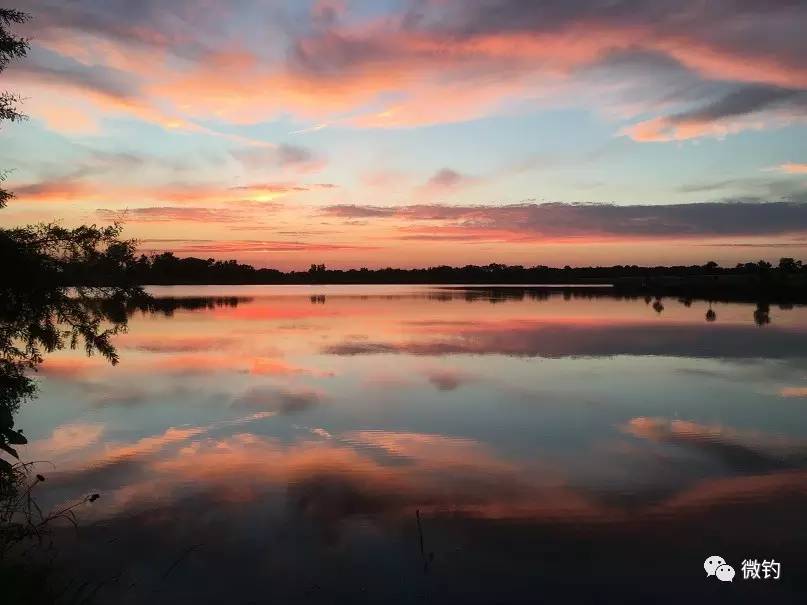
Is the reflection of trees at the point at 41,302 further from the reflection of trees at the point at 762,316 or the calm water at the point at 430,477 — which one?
the reflection of trees at the point at 762,316

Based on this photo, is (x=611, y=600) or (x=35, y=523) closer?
(x=611, y=600)

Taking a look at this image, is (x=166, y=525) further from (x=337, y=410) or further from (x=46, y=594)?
(x=337, y=410)

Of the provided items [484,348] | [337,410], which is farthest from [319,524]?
[484,348]

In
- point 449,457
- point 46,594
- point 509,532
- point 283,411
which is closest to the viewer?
point 46,594

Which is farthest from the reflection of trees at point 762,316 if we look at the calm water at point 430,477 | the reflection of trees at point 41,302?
the reflection of trees at point 41,302

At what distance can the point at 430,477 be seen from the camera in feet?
35.5

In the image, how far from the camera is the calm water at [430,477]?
24.2 feet

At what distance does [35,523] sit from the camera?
348 inches

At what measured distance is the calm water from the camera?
A: 7.37 metres

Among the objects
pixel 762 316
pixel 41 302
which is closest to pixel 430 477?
pixel 41 302

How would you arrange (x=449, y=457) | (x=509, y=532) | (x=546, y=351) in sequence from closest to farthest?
(x=509, y=532)
(x=449, y=457)
(x=546, y=351)

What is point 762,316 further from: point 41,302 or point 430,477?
point 41,302

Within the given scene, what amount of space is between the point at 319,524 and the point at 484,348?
20444mm

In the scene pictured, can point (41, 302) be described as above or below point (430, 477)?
above
